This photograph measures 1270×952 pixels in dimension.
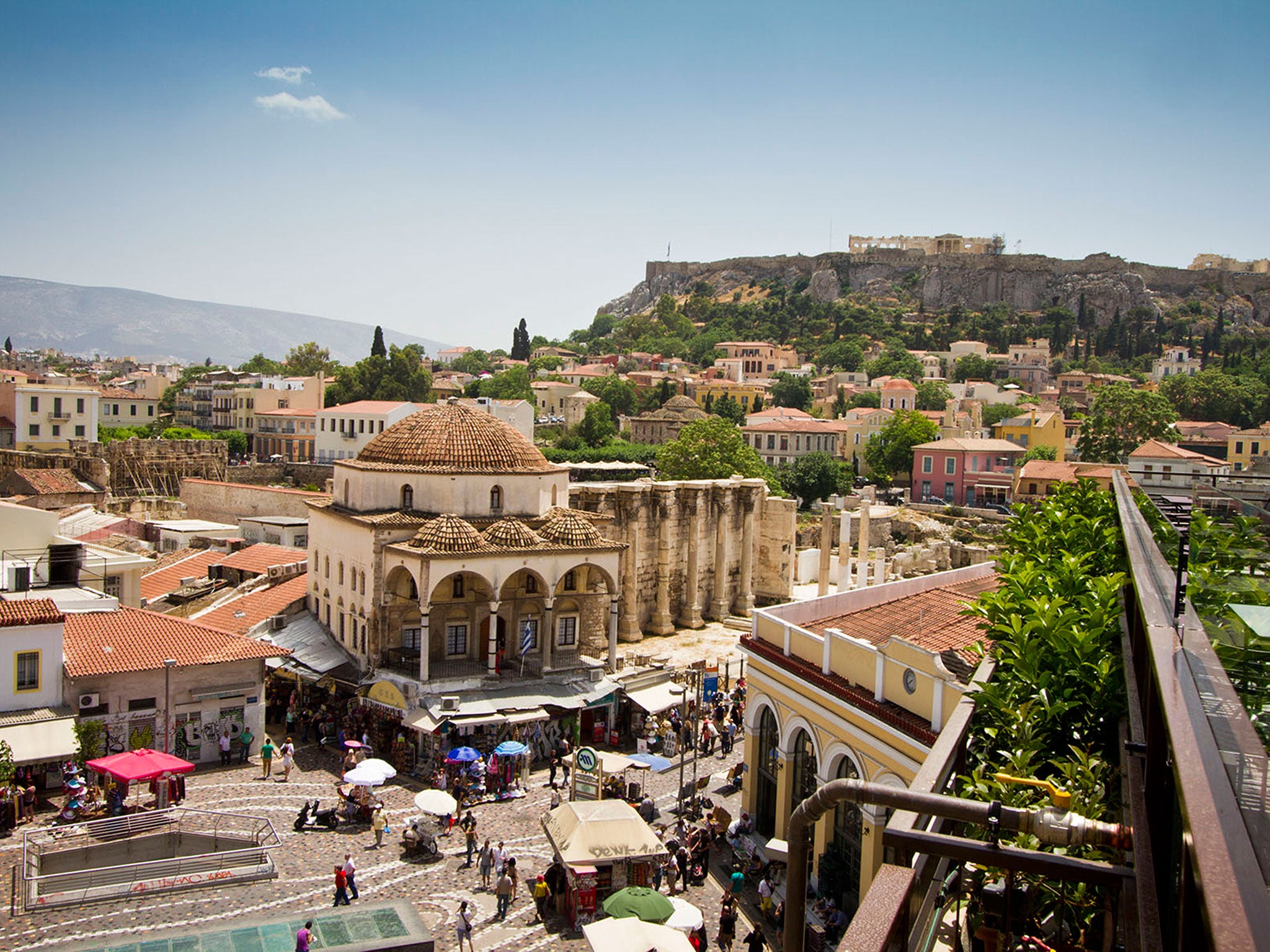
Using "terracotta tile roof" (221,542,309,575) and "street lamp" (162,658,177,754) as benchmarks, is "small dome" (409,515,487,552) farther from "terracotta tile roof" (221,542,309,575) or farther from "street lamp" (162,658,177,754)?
"terracotta tile roof" (221,542,309,575)

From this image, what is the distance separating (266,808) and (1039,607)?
17.0 metres

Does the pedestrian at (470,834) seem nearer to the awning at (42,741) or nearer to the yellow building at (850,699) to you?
the yellow building at (850,699)

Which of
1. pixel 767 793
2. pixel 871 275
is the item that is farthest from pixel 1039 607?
pixel 871 275

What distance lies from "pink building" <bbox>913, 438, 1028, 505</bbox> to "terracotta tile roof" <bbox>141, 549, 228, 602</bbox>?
164 ft

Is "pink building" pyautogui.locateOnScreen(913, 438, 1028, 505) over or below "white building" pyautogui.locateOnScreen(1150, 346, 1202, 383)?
below

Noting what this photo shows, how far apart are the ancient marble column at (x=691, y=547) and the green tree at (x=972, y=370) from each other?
277ft

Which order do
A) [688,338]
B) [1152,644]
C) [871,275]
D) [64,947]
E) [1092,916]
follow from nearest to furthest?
1. [1152,644]
2. [1092,916]
3. [64,947]
4. [688,338]
5. [871,275]

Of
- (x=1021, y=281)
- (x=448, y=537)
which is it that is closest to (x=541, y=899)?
(x=448, y=537)

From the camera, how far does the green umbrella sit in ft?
49.8

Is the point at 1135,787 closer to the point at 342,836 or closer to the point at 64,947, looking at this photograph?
the point at 64,947

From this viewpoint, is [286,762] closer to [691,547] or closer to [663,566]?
[663,566]

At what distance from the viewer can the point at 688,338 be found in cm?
14588

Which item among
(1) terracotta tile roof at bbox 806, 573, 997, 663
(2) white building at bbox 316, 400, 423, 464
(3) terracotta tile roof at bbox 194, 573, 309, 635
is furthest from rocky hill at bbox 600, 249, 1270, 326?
(1) terracotta tile roof at bbox 806, 573, 997, 663

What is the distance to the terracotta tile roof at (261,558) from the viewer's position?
121 feet
